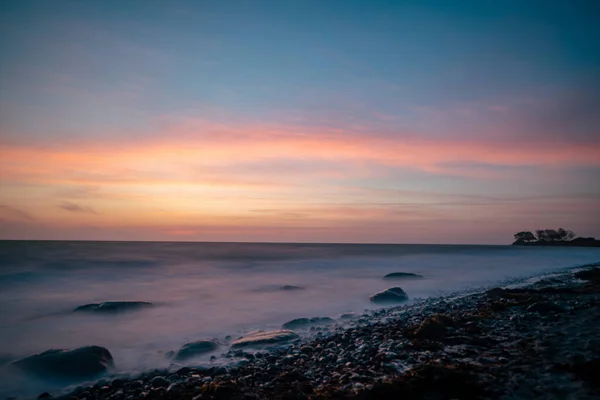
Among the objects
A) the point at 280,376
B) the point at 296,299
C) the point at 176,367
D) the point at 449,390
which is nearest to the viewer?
the point at 449,390

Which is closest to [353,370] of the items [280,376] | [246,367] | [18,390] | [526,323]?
[280,376]

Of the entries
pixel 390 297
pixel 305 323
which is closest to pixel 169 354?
pixel 305 323

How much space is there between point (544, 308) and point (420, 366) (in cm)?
665

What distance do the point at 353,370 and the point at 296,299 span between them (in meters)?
13.0

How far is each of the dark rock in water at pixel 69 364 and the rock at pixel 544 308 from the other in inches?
460

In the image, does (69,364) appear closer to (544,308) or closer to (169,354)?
(169,354)

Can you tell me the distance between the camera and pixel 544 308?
10547 millimetres

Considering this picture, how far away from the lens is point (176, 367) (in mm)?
8125

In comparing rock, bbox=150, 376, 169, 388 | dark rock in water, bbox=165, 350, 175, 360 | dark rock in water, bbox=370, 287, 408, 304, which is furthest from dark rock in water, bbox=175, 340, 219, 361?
dark rock in water, bbox=370, 287, 408, 304

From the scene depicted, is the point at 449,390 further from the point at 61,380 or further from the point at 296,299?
the point at 296,299

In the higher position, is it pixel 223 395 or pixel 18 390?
pixel 223 395

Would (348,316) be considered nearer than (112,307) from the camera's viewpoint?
Yes

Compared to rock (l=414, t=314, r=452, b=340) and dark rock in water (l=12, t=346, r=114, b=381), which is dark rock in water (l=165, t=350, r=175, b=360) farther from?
rock (l=414, t=314, r=452, b=340)

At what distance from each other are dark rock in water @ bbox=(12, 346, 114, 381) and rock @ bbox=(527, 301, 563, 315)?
38.3 feet
